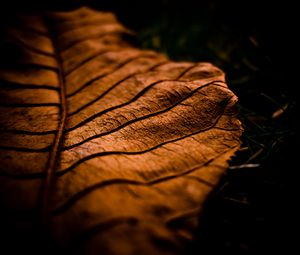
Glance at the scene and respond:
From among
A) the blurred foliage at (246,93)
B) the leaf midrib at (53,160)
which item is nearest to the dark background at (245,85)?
the blurred foliage at (246,93)

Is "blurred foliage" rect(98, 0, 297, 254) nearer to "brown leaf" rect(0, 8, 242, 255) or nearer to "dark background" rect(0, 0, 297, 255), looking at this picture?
"dark background" rect(0, 0, 297, 255)

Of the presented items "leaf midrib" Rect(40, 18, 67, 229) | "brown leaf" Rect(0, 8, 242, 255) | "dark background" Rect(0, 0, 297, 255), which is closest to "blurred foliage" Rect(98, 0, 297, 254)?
"dark background" Rect(0, 0, 297, 255)

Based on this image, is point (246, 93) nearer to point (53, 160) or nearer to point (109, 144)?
point (109, 144)

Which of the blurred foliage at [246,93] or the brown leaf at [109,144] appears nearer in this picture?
the brown leaf at [109,144]

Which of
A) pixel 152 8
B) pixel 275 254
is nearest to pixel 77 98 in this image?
pixel 275 254

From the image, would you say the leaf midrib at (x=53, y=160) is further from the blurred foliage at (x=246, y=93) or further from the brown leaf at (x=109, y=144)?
the blurred foliage at (x=246, y=93)

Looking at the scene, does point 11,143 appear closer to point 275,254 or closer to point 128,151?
point 128,151

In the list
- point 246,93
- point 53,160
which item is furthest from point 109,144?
point 246,93
